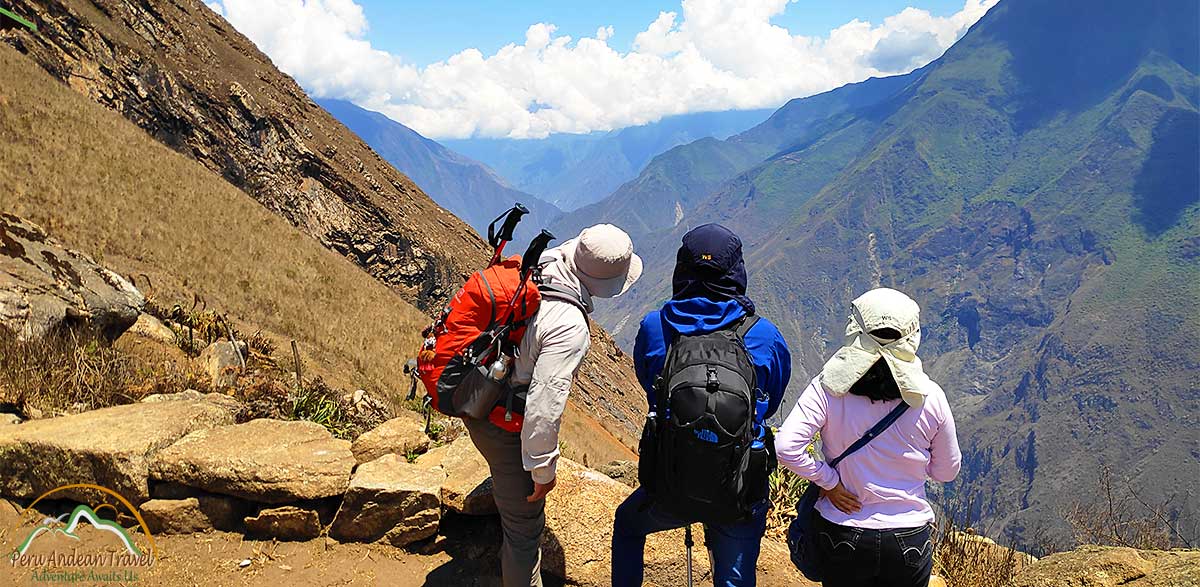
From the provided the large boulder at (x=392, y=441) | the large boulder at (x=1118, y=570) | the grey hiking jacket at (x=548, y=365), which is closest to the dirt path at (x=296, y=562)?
the large boulder at (x=392, y=441)

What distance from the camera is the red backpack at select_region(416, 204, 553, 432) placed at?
2969mm

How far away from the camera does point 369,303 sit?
61.7ft

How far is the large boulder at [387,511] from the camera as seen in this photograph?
4004 millimetres

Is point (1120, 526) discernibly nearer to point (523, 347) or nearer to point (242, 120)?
point (523, 347)

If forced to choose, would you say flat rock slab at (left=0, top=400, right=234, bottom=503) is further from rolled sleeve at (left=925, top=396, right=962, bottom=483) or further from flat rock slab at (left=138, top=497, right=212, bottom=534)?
rolled sleeve at (left=925, top=396, right=962, bottom=483)

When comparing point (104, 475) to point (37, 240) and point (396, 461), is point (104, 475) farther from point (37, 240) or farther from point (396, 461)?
point (37, 240)

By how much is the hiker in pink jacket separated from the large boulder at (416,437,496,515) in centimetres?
183

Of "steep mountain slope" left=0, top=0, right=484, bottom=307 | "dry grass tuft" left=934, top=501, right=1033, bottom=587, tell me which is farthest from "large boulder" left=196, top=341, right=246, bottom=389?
"steep mountain slope" left=0, top=0, right=484, bottom=307

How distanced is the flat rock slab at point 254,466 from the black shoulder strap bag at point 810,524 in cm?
259

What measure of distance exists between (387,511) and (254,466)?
80 cm

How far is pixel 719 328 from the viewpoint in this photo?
2.80m

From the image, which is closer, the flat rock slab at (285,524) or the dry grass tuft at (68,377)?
the flat rock slab at (285,524)

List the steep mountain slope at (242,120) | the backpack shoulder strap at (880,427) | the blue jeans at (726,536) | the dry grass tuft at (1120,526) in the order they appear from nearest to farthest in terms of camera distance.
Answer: the backpack shoulder strap at (880,427) < the blue jeans at (726,536) < the dry grass tuft at (1120,526) < the steep mountain slope at (242,120)

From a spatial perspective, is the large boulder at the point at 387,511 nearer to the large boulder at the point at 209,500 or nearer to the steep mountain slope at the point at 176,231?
the large boulder at the point at 209,500
